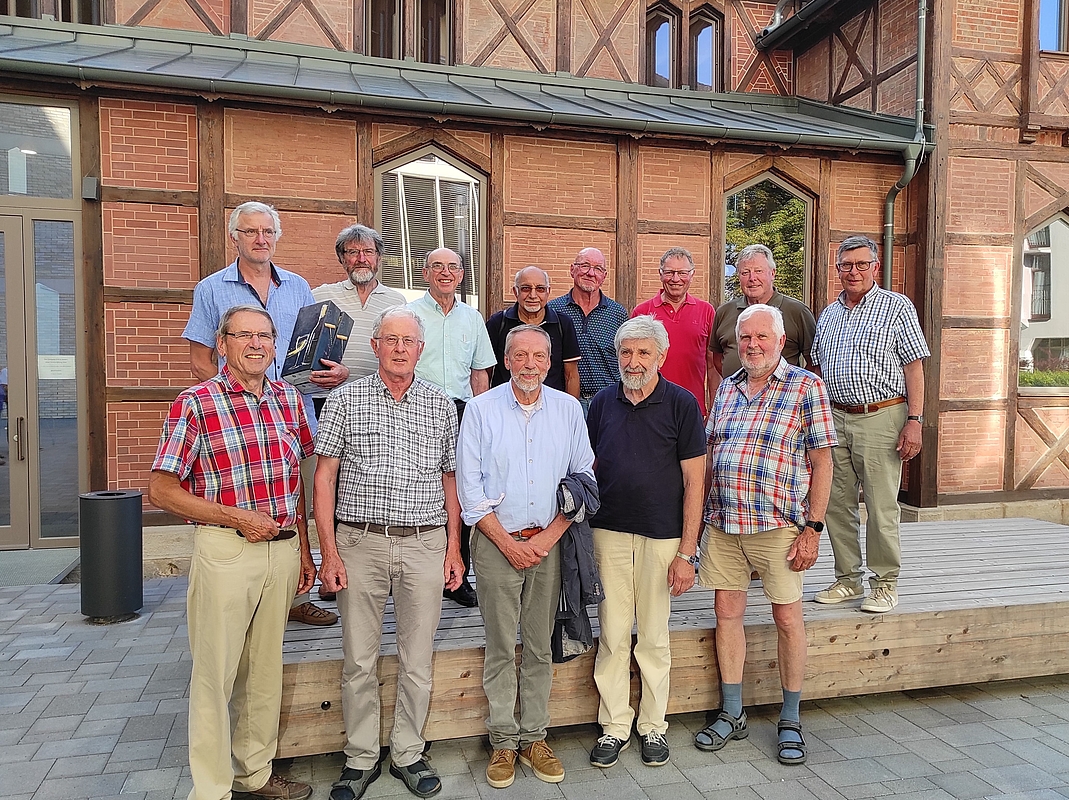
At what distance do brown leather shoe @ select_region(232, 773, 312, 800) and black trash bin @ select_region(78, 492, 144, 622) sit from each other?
266 cm

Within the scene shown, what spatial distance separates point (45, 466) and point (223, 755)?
15.7ft

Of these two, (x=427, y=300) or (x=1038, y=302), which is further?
(x=1038, y=302)

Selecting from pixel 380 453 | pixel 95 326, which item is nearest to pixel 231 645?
pixel 380 453

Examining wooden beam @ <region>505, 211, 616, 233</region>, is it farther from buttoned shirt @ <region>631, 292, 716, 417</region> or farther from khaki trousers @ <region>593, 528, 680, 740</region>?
khaki trousers @ <region>593, 528, 680, 740</region>

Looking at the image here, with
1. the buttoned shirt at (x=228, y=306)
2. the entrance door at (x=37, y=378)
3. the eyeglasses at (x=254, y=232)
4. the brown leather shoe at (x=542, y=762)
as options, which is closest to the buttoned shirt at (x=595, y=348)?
the buttoned shirt at (x=228, y=306)

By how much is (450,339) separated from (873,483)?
2.33 meters

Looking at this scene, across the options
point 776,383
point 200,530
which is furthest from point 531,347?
point 200,530

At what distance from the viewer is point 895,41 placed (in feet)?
26.1

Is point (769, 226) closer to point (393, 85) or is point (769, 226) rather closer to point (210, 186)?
point (393, 85)

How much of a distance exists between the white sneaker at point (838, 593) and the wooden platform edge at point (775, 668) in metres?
0.20

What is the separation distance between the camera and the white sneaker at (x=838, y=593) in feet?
13.1

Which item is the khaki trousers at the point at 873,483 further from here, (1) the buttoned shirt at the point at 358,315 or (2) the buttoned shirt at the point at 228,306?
(2) the buttoned shirt at the point at 228,306

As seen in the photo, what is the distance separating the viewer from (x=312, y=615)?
12.0ft

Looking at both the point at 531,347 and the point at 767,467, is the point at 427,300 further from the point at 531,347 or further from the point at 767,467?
→ the point at 767,467
